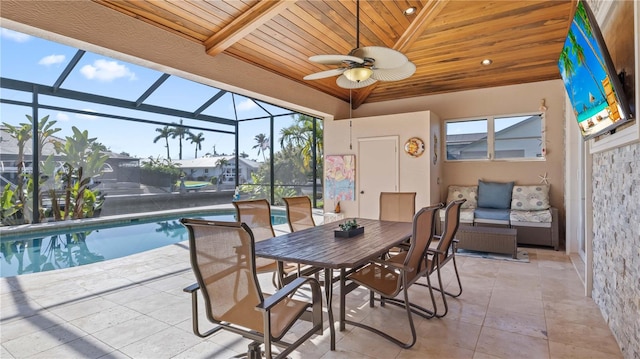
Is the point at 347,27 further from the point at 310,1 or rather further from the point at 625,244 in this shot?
the point at 625,244

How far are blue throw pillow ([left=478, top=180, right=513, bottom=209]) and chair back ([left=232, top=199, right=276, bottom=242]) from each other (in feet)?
15.0

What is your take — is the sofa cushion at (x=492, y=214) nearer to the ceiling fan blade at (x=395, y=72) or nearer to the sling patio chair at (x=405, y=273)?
the sling patio chair at (x=405, y=273)

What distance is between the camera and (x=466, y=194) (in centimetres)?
626

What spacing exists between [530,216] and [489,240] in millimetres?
1036

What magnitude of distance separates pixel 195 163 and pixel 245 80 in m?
6.39

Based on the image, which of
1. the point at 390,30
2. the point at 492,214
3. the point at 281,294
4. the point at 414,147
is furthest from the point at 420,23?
the point at 281,294

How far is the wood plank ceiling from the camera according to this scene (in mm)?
3557

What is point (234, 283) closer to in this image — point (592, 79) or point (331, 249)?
point (331, 249)

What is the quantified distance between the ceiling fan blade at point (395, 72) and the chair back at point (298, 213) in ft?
5.45

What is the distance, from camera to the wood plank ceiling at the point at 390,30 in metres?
3.56

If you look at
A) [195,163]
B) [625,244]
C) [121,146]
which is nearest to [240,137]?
[195,163]

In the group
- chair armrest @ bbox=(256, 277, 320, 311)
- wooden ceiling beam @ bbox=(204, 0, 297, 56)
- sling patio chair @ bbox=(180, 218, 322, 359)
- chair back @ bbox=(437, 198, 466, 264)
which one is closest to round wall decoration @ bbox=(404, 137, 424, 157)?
chair back @ bbox=(437, 198, 466, 264)

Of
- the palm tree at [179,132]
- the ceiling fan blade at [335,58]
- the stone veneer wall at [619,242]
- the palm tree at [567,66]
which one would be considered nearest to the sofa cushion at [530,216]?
the stone veneer wall at [619,242]

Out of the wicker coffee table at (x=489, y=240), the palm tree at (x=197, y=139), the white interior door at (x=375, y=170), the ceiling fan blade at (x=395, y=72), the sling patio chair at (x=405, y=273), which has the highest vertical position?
the palm tree at (x=197, y=139)
